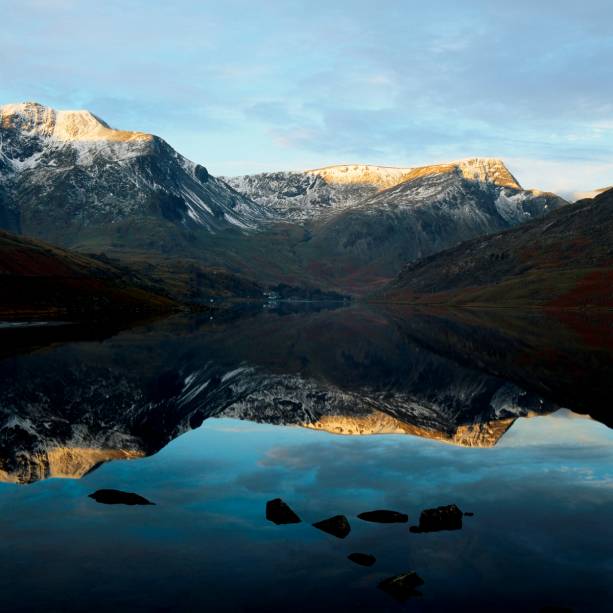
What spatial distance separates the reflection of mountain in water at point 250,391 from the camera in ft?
A: 162

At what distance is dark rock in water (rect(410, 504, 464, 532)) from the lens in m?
29.2

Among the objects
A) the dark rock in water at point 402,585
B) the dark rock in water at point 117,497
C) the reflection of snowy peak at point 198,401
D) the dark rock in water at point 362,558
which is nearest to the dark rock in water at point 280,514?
the dark rock in water at point 362,558

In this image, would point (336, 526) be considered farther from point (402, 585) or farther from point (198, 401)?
point (198, 401)

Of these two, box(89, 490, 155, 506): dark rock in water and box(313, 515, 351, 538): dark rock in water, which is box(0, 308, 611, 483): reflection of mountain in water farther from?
box(313, 515, 351, 538): dark rock in water

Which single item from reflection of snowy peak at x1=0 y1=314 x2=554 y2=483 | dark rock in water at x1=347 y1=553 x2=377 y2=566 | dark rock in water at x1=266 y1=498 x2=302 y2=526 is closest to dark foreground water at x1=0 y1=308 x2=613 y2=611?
reflection of snowy peak at x1=0 y1=314 x2=554 y2=483

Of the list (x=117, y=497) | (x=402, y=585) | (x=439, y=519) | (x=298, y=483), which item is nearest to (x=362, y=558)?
(x=402, y=585)

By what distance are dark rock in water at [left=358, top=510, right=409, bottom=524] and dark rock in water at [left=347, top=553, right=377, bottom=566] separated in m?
4.46

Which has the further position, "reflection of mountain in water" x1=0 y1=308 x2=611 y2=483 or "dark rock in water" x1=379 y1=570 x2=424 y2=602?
"reflection of mountain in water" x1=0 y1=308 x2=611 y2=483

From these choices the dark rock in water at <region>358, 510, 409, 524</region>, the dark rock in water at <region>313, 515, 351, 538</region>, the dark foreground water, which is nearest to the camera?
the dark foreground water

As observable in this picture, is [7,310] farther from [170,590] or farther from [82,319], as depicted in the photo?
[170,590]

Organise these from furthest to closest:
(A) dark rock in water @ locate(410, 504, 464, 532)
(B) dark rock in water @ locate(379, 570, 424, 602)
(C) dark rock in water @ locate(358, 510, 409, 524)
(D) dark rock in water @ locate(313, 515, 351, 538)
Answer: (C) dark rock in water @ locate(358, 510, 409, 524), (A) dark rock in water @ locate(410, 504, 464, 532), (D) dark rock in water @ locate(313, 515, 351, 538), (B) dark rock in water @ locate(379, 570, 424, 602)

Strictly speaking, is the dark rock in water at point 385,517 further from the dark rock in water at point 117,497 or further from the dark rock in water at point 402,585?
the dark rock in water at point 117,497

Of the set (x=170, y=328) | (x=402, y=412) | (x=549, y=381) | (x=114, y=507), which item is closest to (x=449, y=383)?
(x=549, y=381)

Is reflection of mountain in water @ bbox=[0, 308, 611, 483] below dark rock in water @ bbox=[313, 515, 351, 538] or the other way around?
below
